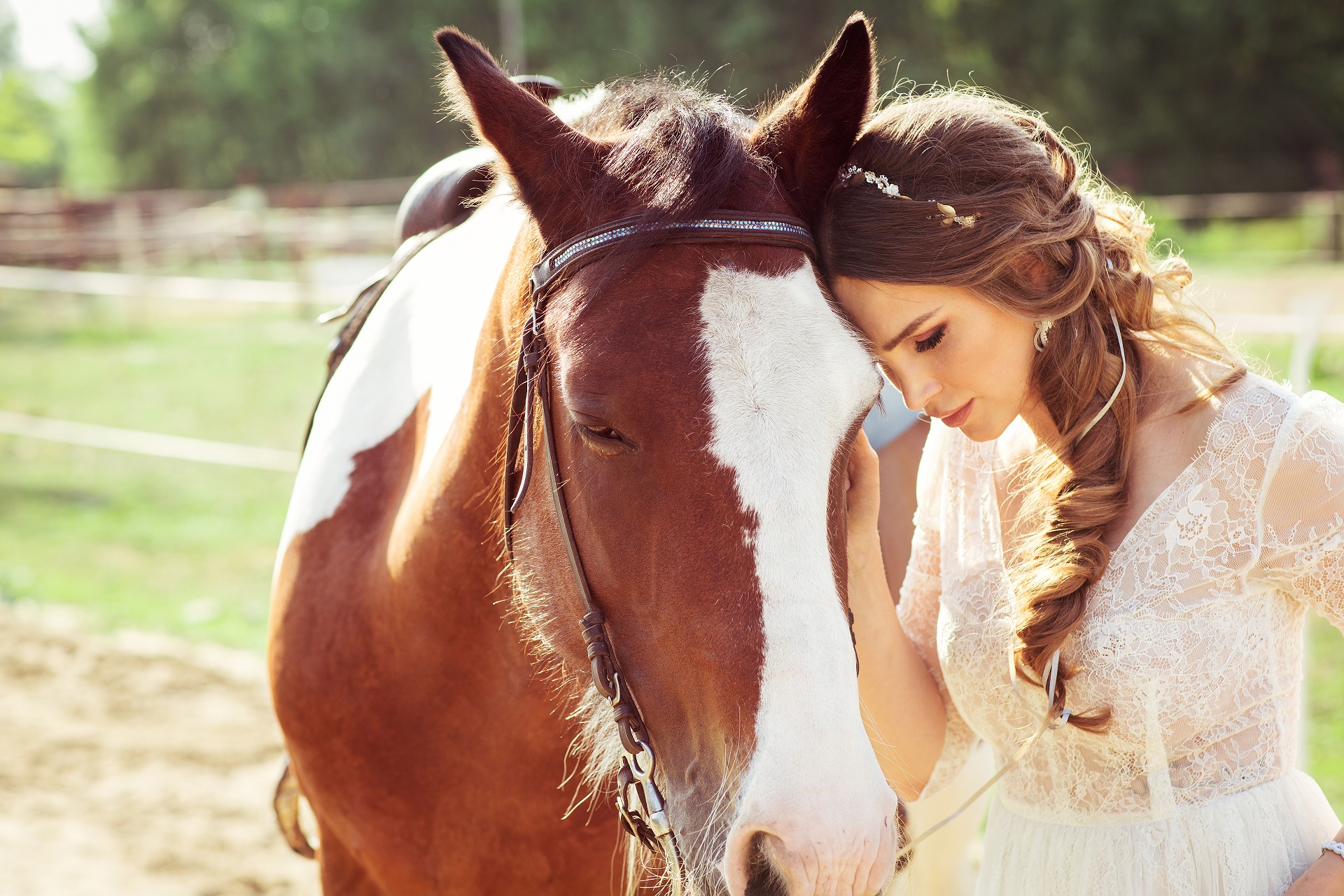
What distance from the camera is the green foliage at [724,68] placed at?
21703 mm

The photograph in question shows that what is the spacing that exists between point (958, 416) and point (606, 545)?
0.69m

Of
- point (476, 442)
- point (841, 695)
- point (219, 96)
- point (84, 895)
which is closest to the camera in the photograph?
point (841, 695)

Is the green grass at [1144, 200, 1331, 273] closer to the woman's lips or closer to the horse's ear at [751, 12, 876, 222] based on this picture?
the woman's lips

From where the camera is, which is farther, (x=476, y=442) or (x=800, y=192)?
(x=476, y=442)

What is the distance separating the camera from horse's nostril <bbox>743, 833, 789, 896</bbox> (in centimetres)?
118

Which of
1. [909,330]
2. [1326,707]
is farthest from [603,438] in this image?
[1326,707]

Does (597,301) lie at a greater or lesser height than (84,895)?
greater

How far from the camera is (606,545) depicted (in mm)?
1348

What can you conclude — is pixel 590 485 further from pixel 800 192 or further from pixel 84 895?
pixel 84 895

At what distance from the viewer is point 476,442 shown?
5.51ft

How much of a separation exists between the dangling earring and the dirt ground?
2.94m

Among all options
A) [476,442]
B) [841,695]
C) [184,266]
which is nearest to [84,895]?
[476,442]

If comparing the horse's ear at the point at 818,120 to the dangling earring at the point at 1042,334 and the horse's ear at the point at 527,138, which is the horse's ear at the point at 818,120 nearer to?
the horse's ear at the point at 527,138

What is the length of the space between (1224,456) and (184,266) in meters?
21.5
